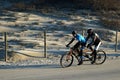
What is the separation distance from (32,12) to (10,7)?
3183 millimetres

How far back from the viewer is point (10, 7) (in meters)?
39.3

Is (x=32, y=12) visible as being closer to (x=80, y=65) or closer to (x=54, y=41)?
(x=54, y=41)

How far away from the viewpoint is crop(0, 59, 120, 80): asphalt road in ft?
49.8

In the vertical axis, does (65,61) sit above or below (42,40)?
above

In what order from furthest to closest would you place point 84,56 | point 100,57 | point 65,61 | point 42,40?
point 42,40, point 100,57, point 84,56, point 65,61

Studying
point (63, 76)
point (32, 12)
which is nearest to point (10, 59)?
point (63, 76)

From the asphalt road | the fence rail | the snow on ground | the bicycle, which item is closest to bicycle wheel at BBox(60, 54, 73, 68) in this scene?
the bicycle

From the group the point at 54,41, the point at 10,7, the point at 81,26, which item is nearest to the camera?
the point at 54,41

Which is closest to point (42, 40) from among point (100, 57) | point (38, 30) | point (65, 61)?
point (38, 30)

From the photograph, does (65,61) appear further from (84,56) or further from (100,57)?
(100,57)

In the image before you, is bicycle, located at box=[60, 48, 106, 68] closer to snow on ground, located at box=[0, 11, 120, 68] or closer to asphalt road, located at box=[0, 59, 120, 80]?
asphalt road, located at box=[0, 59, 120, 80]

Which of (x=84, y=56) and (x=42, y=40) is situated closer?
(x=84, y=56)

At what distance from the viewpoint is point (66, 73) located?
16109 mm

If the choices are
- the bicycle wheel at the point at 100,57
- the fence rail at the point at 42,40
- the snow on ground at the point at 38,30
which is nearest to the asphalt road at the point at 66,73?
the bicycle wheel at the point at 100,57
